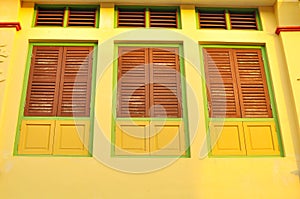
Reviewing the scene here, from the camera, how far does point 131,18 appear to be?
6.79 metres

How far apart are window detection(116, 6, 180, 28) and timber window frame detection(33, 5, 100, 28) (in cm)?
44

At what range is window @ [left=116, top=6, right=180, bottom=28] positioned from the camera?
264 inches

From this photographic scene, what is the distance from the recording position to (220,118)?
5.91 meters

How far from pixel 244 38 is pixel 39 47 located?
337 cm

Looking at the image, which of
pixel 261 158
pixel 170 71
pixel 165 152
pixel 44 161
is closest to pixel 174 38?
pixel 170 71

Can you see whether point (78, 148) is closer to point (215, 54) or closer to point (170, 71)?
point (170, 71)

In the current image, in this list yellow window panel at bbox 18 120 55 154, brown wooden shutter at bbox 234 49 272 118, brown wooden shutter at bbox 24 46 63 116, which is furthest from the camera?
brown wooden shutter at bbox 234 49 272 118

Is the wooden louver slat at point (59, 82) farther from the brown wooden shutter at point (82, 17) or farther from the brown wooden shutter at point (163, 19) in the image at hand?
the brown wooden shutter at point (163, 19)

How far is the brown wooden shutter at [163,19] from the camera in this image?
671 cm

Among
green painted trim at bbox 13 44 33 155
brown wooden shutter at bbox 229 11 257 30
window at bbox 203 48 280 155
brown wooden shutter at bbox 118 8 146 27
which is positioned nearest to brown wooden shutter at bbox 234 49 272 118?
window at bbox 203 48 280 155

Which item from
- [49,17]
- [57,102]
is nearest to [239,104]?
[57,102]

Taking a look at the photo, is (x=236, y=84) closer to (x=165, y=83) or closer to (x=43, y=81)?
(x=165, y=83)

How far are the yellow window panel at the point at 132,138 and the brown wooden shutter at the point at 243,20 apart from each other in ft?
7.98

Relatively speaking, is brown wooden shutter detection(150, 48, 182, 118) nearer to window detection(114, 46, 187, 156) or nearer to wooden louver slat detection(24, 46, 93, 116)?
window detection(114, 46, 187, 156)
